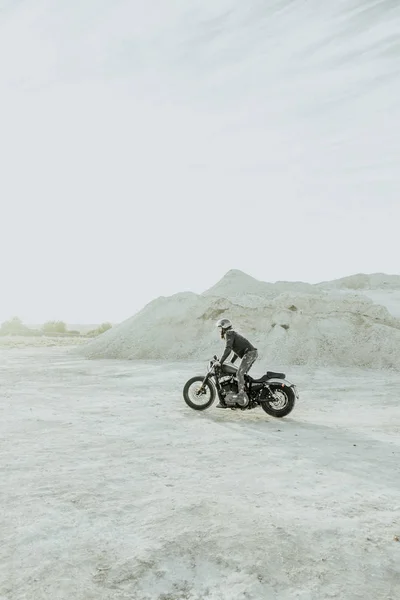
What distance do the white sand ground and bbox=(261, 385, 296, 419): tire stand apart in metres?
0.34

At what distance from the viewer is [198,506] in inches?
232

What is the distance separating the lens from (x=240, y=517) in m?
5.55

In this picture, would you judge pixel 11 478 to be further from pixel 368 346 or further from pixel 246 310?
pixel 246 310

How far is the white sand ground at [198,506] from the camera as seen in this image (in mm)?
4309

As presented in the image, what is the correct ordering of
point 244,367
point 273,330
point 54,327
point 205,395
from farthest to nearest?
point 54,327, point 273,330, point 205,395, point 244,367

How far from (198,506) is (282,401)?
6038 mm

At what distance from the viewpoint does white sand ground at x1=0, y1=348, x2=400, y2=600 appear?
14.1 ft

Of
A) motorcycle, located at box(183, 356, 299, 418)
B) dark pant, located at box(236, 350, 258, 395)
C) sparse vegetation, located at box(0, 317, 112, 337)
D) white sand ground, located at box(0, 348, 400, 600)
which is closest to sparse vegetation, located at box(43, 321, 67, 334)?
sparse vegetation, located at box(0, 317, 112, 337)

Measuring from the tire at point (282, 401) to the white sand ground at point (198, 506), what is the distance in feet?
1.10

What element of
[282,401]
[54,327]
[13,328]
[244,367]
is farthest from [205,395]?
[54,327]

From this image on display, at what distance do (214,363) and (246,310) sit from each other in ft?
60.3

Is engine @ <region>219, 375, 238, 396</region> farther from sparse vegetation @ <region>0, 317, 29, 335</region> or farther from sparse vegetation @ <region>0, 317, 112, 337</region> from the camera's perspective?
sparse vegetation @ <region>0, 317, 29, 335</region>

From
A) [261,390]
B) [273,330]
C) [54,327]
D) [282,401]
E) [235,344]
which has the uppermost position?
[54,327]

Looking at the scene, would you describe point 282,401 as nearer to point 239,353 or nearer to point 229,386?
point 229,386
